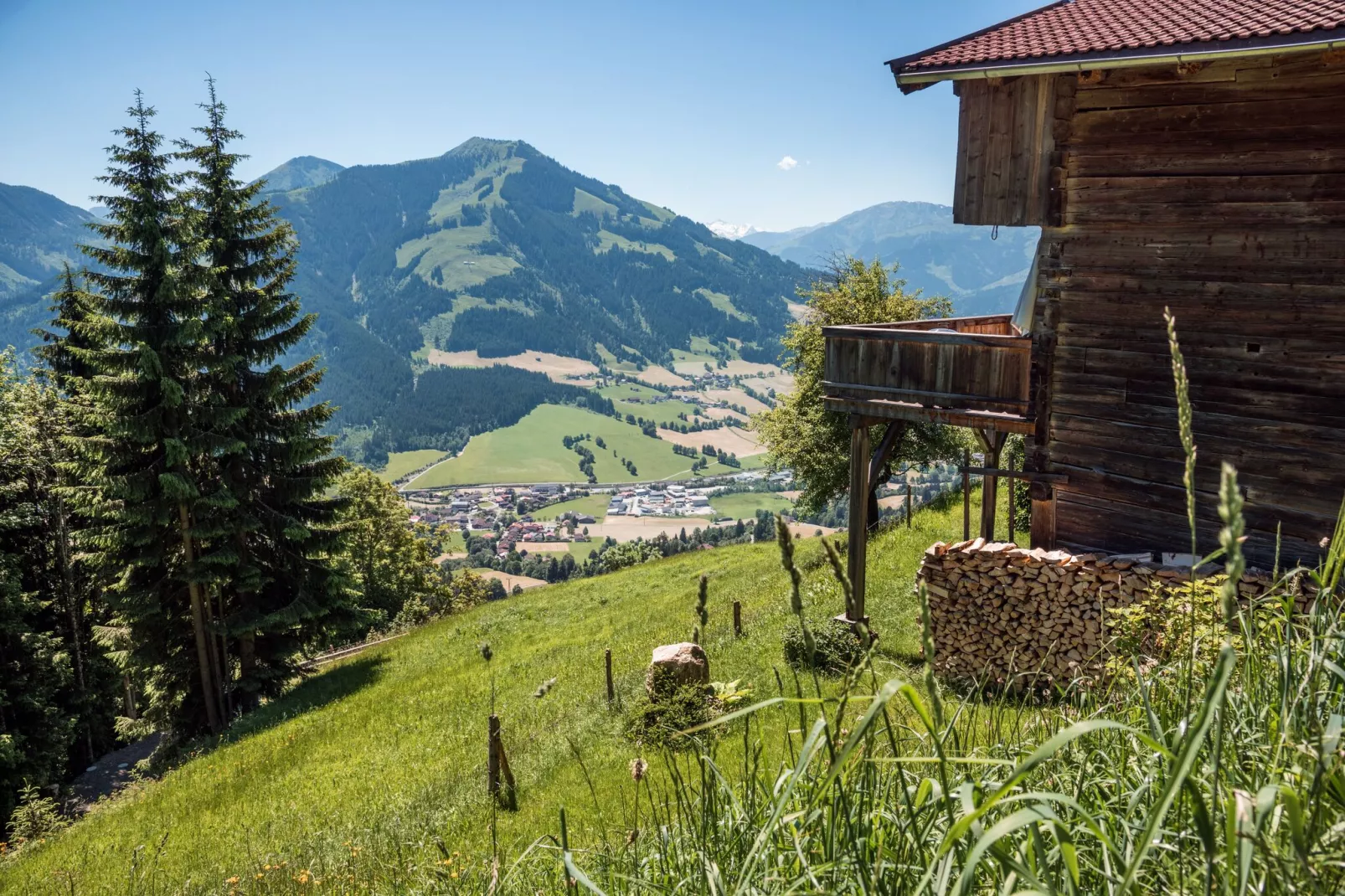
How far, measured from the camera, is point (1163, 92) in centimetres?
983

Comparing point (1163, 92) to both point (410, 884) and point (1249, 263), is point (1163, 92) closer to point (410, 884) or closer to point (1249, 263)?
point (1249, 263)

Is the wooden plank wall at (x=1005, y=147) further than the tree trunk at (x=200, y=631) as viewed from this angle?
No

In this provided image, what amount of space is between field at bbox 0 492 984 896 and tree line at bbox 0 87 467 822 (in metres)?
3.31

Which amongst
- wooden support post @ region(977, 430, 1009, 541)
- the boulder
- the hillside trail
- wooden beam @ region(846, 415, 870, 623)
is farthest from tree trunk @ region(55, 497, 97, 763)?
wooden support post @ region(977, 430, 1009, 541)

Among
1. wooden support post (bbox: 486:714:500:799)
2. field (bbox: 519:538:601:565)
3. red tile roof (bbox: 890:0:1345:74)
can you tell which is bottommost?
field (bbox: 519:538:601:565)

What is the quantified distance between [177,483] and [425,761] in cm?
1158

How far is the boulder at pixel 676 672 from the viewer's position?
11.5m

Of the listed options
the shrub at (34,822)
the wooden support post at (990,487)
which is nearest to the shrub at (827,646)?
the wooden support post at (990,487)

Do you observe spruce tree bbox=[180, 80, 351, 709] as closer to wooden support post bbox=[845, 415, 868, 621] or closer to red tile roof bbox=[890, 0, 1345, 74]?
wooden support post bbox=[845, 415, 868, 621]

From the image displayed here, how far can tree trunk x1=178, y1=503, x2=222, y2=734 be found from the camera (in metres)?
→ 21.0

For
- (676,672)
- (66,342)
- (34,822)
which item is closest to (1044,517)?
(676,672)

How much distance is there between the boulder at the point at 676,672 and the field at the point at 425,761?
926 millimetres

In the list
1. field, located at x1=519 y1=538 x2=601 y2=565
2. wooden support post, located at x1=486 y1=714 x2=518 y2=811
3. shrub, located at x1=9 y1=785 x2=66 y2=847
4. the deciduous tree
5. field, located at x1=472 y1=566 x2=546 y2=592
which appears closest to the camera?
wooden support post, located at x1=486 y1=714 x2=518 y2=811

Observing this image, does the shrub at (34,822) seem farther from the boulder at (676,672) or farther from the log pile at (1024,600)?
the log pile at (1024,600)
